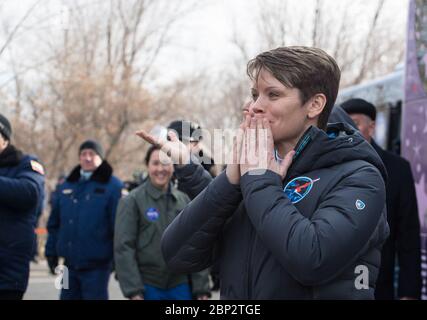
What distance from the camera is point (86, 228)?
6.16 metres

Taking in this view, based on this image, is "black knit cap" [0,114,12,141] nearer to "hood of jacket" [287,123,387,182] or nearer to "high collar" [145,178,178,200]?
"high collar" [145,178,178,200]

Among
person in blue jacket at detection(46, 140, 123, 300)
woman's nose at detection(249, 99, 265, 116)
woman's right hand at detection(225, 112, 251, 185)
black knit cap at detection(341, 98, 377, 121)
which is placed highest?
black knit cap at detection(341, 98, 377, 121)

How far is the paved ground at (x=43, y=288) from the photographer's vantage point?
10.0m

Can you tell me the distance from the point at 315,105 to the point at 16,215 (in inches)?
122

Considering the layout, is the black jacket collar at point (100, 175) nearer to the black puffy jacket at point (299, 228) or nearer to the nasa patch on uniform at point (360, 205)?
the black puffy jacket at point (299, 228)

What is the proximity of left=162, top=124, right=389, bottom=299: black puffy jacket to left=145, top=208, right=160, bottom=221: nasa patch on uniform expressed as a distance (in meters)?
2.97

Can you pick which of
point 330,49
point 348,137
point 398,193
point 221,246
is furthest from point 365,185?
point 330,49

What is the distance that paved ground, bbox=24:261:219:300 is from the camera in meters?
10.0

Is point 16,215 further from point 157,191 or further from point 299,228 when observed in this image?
point 299,228

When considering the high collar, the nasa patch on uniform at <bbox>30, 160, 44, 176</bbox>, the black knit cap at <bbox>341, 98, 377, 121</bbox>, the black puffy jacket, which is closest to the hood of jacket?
the black puffy jacket

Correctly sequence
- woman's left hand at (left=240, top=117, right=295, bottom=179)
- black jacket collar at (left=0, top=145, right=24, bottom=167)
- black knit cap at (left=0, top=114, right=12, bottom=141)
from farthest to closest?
black knit cap at (left=0, top=114, right=12, bottom=141), black jacket collar at (left=0, top=145, right=24, bottom=167), woman's left hand at (left=240, top=117, right=295, bottom=179)

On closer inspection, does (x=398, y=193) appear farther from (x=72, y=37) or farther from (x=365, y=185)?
(x=72, y=37)

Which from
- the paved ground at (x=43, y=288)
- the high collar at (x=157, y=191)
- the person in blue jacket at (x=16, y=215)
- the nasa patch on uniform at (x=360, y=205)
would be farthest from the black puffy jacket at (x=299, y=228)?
the paved ground at (x=43, y=288)

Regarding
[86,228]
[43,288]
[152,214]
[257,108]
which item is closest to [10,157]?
[152,214]
